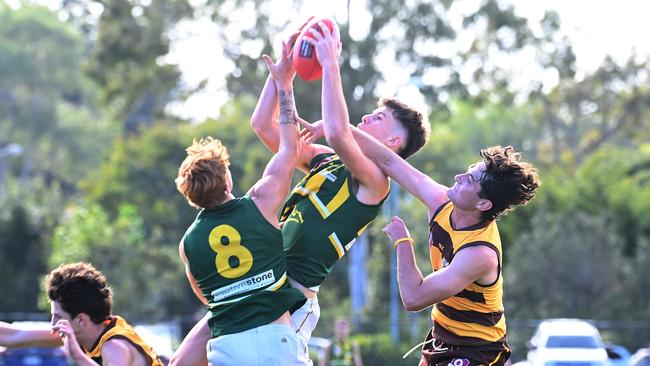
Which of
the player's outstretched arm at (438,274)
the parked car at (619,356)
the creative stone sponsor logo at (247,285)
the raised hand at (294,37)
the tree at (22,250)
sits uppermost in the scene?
the tree at (22,250)

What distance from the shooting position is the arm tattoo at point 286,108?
245 inches

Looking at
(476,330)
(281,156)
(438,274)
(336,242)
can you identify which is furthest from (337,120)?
(476,330)

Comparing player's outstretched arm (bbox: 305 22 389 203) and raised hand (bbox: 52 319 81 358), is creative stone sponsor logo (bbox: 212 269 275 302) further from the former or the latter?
raised hand (bbox: 52 319 81 358)

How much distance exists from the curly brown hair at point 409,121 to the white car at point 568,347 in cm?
1519

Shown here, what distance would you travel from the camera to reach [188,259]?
19.2 feet

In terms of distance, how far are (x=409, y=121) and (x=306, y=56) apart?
29.6 inches

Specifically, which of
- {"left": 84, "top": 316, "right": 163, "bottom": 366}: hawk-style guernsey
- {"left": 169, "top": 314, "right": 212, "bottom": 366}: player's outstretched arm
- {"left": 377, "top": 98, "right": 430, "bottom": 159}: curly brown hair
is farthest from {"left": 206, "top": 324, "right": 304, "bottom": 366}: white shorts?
{"left": 377, "top": 98, "right": 430, "bottom": 159}: curly brown hair

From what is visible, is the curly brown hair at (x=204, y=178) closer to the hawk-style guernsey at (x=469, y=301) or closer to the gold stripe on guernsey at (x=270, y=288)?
the gold stripe on guernsey at (x=270, y=288)

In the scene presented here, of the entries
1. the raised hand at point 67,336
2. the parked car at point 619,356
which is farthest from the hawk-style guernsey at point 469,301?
the parked car at point 619,356

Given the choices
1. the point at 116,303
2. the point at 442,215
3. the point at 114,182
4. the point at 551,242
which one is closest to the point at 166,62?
the point at 114,182

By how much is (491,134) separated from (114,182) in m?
39.2

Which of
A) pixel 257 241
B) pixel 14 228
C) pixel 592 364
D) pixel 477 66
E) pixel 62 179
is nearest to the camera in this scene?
pixel 257 241

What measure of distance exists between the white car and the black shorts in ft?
49.7

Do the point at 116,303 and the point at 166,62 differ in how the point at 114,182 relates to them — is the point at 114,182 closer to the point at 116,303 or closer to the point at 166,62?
the point at 166,62
